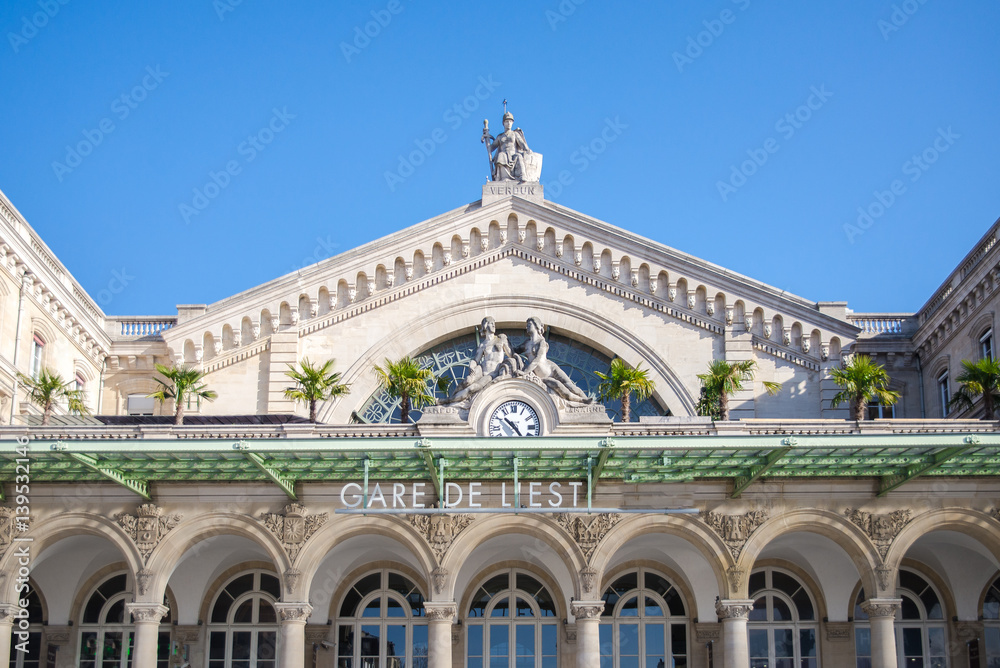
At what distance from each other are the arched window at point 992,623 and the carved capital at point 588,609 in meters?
13.8

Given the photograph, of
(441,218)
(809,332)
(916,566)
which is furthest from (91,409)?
(916,566)

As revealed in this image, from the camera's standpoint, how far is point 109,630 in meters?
43.4

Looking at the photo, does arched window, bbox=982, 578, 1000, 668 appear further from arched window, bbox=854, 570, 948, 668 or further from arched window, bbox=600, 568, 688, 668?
arched window, bbox=600, 568, 688, 668

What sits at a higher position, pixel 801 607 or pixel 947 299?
pixel 947 299

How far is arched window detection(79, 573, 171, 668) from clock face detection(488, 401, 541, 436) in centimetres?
1315

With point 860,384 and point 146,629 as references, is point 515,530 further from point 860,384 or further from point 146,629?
point 860,384

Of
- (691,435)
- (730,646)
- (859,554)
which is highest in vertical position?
(691,435)

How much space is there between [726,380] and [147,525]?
1840 centimetres

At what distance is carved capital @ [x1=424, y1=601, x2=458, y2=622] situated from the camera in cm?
3722

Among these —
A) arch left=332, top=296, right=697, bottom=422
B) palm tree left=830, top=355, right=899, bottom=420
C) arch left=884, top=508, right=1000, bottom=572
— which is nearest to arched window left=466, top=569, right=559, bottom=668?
arch left=332, top=296, right=697, bottom=422

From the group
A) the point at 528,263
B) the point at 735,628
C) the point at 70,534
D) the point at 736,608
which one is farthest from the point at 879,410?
the point at 70,534

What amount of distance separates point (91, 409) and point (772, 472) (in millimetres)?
24905

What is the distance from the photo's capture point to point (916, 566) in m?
42.9

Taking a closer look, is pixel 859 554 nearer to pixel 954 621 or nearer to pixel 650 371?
pixel 954 621
